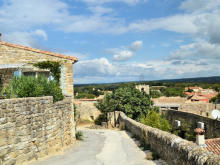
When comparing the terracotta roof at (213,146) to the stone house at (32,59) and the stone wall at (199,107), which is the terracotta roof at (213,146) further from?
the stone wall at (199,107)

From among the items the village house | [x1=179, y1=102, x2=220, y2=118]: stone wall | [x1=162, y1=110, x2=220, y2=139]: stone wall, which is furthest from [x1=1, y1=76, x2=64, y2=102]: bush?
the village house

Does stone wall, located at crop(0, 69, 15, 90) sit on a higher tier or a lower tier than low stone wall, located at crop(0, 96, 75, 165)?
higher

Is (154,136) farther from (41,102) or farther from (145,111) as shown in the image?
(145,111)

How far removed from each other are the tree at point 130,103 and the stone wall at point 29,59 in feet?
36.7

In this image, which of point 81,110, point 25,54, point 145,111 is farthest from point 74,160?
point 81,110

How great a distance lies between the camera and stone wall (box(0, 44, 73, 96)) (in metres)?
14.9

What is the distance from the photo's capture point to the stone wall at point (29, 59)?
48.8 feet

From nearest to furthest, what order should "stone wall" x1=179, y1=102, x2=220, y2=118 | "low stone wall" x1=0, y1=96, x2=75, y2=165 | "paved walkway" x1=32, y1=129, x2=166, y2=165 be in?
1. "low stone wall" x1=0, y1=96, x2=75, y2=165
2. "paved walkway" x1=32, y1=129, x2=166, y2=165
3. "stone wall" x1=179, y1=102, x2=220, y2=118

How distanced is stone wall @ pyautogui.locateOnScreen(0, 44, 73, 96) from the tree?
11196 millimetres

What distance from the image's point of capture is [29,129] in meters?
8.61

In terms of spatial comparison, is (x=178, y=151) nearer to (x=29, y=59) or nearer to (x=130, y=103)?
(x=29, y=59)

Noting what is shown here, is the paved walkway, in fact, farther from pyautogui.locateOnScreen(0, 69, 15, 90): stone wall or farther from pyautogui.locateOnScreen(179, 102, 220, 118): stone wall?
pyautogui.locateOnScreen(179, 102, 220, 118): stone wall

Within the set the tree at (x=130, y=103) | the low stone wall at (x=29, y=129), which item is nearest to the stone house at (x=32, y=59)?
the low stone wall at (x=29, y=129)

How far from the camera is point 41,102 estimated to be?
9469 mm
